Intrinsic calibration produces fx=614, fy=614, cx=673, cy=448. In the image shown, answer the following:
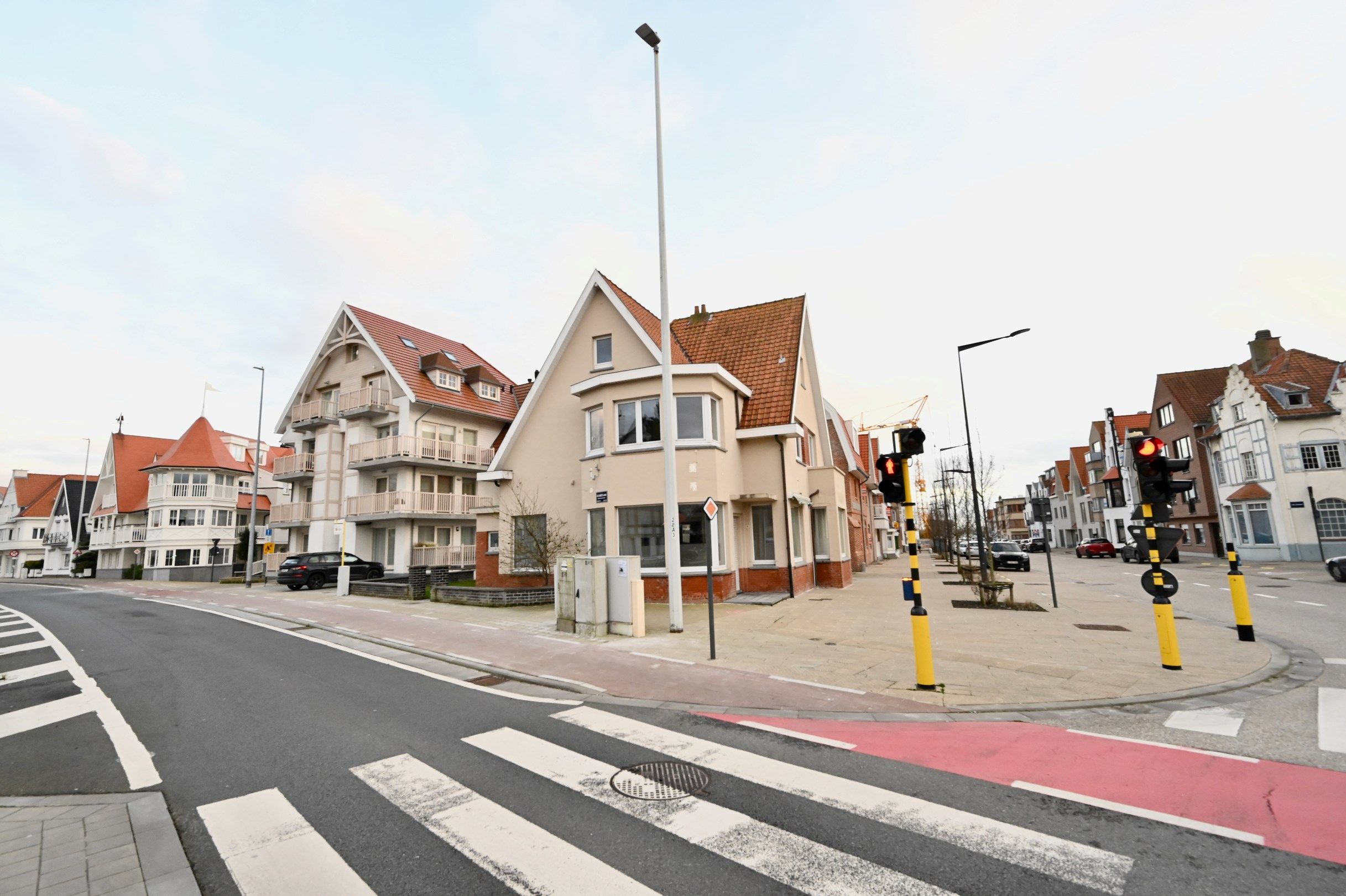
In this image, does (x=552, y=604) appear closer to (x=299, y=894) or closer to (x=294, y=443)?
(x=299, y=894)

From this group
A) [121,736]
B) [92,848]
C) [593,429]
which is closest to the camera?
[92,848]

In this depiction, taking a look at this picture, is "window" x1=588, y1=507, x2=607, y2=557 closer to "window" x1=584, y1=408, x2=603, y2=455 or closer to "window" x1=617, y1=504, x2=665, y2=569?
"window" x1=617, y1=504, x2=665, y2=569

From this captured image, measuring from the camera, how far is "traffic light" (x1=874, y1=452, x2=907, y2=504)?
8234 mm

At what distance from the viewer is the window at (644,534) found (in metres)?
17.2

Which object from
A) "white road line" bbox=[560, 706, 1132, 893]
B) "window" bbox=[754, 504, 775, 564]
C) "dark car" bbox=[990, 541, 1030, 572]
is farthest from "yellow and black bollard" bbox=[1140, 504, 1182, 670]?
"dark car" bbox=[990, 541, 1030, 572]

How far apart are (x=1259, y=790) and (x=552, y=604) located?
1636cm

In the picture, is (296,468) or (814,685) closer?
(814,685)

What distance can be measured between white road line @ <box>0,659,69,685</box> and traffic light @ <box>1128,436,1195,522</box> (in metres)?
16.6

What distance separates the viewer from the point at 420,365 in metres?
33.7

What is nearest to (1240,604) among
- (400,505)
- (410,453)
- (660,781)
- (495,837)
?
(660,781)

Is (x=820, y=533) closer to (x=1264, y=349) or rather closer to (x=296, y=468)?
(x=296, y=468)

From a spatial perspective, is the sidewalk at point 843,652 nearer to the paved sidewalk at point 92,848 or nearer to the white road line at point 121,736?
the white road line at point 121,736

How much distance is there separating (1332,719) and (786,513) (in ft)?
42.5

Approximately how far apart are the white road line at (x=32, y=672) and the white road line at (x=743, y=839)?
9.16 metres
